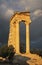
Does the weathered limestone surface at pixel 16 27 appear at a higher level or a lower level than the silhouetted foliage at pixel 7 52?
higher

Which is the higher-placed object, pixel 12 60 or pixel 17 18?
pixel 17 18

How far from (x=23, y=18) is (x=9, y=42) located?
6.07 metres

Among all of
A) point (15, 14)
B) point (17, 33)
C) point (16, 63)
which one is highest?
point (15, 14)

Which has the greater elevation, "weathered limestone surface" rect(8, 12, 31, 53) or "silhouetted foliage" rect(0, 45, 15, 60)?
"weathered limestone surface" rect(8, 12, 31, 53)

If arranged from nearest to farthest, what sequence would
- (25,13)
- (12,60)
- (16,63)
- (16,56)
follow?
(16,63)
(12,60)
(16,56)
(25,13)

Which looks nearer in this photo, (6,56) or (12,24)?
(6,56)

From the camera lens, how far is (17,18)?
55812 mm

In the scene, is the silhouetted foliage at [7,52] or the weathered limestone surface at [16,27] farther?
the weathered limestone surface at [16,27]

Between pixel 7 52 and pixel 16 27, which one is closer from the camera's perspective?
pixel 7 52

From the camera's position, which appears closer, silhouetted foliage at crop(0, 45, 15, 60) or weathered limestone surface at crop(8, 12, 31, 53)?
silhouetted foliage at crop(0, 45, 15, 60)

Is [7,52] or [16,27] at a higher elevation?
[16,27]

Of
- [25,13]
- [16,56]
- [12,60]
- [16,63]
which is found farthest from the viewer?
[25,13]

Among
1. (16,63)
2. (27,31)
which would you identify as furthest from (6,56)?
(27,31)

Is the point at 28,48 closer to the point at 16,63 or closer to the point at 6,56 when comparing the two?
the point at 6,56
